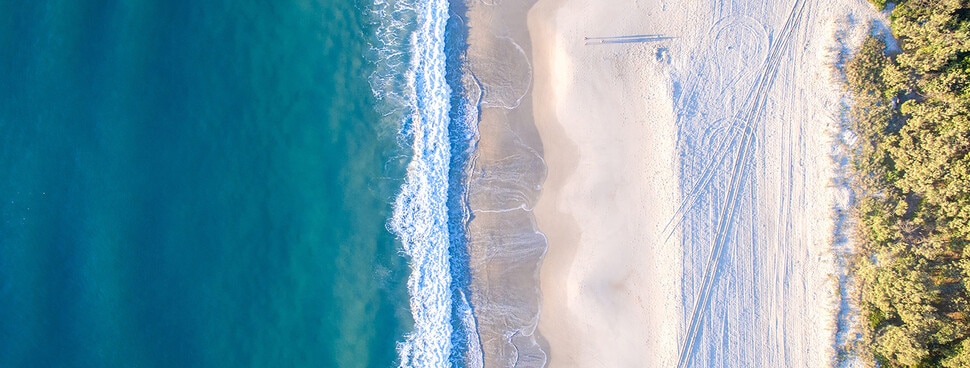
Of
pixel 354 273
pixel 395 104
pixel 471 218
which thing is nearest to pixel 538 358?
pixel 471 218

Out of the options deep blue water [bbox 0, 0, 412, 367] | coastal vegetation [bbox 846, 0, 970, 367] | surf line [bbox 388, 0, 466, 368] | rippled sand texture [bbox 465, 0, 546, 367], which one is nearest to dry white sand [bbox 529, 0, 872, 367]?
rippled sand texture [bbox 465, 0, 546, 367]

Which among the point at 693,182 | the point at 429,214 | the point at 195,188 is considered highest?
the point at 693,182

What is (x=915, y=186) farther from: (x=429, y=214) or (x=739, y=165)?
(x=429, y=214)

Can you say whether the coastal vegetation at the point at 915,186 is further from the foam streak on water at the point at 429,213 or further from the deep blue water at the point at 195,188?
the deep blue water at the point at 195,188

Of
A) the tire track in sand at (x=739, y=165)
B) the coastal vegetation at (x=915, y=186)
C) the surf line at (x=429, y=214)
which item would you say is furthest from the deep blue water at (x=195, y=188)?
the coastal vegetation at (x=915, y=186)

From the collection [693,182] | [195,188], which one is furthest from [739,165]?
[195,188]

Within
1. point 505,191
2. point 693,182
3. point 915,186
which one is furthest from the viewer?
point 505,191
